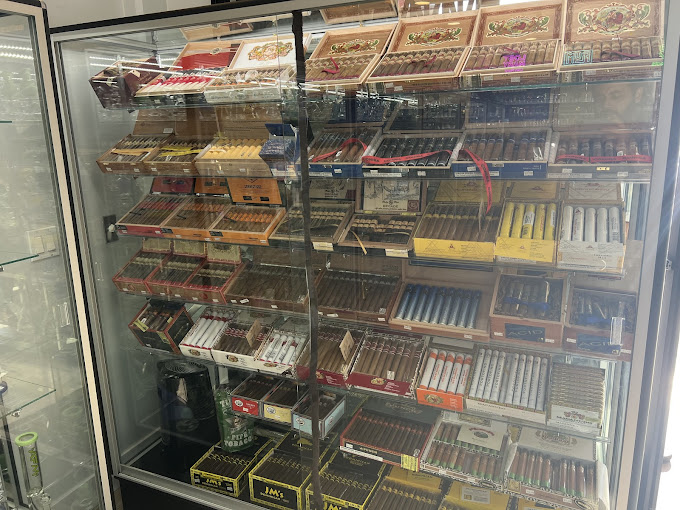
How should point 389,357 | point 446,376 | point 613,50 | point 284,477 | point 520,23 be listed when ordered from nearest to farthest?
point 613,50
point 520,23
point 446,376
point 389,357
point 284,477

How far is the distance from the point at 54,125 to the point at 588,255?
78.7 inches

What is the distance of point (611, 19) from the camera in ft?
5.16

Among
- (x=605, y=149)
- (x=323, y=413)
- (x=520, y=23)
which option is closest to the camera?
(x=605, y=149)

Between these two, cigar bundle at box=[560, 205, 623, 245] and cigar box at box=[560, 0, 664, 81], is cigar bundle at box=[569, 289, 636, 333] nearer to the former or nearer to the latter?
cigar bundle at box=[560, 205, 623, 245]

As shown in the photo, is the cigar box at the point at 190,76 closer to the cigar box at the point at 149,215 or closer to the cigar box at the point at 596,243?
the cigar box at the point at 149,215

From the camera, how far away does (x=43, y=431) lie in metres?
2.28

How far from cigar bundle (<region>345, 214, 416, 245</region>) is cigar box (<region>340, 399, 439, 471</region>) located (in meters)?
0.66

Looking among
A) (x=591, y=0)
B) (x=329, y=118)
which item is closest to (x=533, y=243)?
(x=591, y=0)

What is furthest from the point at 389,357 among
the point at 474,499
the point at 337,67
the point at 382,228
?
the point at 337,67

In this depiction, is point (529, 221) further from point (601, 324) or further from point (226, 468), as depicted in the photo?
point (226, 468)

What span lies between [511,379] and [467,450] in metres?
0.32

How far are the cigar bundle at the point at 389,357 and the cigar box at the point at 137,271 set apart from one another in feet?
3.62

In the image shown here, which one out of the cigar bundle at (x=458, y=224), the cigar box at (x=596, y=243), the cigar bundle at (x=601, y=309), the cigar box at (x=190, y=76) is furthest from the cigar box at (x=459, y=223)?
the cigar box at (x=190, y=76)

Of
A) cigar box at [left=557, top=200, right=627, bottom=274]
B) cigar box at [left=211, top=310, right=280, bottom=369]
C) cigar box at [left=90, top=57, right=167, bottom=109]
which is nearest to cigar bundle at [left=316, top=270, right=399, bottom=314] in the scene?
cigar box at [left=211, top=310, right=280, bottom=369]
